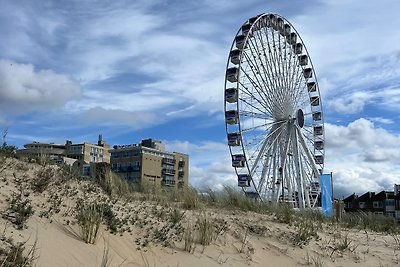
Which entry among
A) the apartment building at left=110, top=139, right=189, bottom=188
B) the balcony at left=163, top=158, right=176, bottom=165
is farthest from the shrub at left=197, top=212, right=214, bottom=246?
the balcony at left=163, top=158, right=176, bottom=165

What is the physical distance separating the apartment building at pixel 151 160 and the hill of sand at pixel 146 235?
254 feet

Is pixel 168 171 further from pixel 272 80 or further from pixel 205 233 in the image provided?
pixel 205 233

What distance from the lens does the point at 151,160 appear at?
9969 cm

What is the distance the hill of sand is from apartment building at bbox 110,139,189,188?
77.5 m

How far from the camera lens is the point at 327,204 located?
2536 centimetres

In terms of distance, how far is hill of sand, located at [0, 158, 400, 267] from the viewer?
7891 millimetres

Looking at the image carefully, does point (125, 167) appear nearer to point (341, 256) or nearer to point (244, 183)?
point (244, 183)

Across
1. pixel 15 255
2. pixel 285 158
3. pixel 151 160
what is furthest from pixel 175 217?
pixel 151 160

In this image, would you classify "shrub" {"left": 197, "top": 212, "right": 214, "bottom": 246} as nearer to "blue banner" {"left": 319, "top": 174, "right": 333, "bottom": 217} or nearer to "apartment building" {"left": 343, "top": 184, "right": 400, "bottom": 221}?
"blue banner" {"left": 319, "top": 174, "right": 333, "bottom": 217}

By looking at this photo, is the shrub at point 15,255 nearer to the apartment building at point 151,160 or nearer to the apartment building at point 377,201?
the apartment building at point 377,201

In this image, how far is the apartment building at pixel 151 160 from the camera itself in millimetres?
94875

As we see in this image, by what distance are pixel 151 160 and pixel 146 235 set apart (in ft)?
297

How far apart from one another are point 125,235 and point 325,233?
6721mm

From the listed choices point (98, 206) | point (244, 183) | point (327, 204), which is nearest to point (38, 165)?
point (98, 206)
